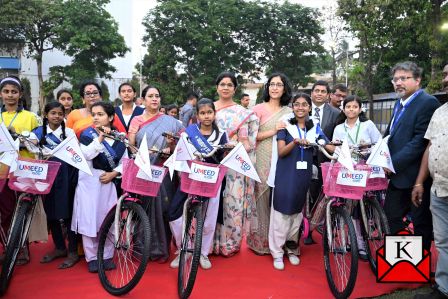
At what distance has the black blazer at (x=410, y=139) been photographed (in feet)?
10.5

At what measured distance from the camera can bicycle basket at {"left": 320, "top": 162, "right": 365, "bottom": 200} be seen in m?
3.02

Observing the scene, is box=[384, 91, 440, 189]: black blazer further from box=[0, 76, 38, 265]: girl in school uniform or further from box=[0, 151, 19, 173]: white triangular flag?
box=[0, 76, 38, 265]: girl in school uniform

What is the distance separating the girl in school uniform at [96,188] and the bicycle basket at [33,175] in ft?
1.35

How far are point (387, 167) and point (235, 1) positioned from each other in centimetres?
2505

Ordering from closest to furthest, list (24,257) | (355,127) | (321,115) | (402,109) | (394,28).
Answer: (402,109) → (24,257) → (355,127) → (321,115) → (394,28)

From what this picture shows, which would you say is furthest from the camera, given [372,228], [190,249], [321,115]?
[321,115]

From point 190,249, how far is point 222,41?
79.4 ft

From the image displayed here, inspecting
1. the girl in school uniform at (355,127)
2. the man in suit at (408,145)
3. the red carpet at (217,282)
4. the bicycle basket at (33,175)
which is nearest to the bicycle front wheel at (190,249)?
the red carpet at (217,282)

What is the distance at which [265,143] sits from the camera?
4.02 meters

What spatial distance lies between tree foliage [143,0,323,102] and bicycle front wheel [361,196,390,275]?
70.1 feet

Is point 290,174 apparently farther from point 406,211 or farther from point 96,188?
point 96,188

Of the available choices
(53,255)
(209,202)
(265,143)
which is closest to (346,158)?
(265,143)

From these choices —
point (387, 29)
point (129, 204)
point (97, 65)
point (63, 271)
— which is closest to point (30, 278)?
point (63, 271)

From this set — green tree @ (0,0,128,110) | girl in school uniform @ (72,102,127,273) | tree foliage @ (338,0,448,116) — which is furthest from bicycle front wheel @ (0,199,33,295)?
green tree @ (0,0,128,110)
